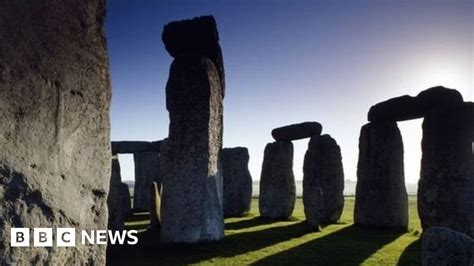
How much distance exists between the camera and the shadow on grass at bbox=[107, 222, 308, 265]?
866 cm

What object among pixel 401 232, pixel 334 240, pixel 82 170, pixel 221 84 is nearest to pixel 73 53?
pixel 82 170

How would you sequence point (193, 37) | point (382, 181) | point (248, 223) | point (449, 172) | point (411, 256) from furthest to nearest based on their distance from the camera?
point (248, 223)
point (382, 181)
point (449, 172)
point (193, 37)
point (411, 256)

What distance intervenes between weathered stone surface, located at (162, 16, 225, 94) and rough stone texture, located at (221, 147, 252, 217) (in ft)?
27.4

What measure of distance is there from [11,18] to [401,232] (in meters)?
13.4

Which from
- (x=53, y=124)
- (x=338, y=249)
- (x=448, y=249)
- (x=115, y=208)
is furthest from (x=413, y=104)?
(x=53, y=124)

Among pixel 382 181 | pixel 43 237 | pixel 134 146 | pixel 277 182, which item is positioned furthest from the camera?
pixel 134 146

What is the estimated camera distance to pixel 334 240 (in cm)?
1149

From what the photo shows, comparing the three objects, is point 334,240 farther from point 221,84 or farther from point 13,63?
point 13,63

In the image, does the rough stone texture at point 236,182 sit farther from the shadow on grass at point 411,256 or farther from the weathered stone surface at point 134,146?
the shadow on grass at point 411,256

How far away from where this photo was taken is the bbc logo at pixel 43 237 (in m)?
1.97

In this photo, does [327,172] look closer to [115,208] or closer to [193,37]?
[193,37]

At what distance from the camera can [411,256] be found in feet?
31.3

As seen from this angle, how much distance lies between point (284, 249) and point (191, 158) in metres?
2.96

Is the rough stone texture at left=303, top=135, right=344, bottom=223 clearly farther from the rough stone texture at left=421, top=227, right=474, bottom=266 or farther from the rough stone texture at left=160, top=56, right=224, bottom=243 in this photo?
the rough stone texture at left=421, top=227, right=474, bottom=266
